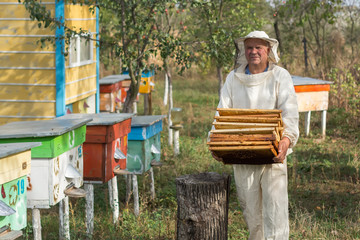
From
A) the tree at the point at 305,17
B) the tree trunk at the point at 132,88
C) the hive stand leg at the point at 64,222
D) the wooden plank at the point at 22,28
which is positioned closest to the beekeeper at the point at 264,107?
the hive stand leg at the point at 64,222

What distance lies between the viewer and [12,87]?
409 inches

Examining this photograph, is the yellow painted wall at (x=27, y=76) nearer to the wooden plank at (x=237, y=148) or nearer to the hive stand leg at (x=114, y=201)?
the hive stand leg at (x=114, y=201)

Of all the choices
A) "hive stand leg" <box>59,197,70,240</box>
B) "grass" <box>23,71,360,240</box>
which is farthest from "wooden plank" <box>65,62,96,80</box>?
"hive stand leg" <box>59,197,70,240</box>

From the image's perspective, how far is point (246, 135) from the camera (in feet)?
15.0

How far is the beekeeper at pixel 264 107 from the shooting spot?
4.99 meters

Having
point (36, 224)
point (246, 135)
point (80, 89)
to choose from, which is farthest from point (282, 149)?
point (80, 89)

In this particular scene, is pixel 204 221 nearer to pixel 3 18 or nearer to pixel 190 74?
pixel 3 18

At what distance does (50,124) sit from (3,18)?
5138 millimetres

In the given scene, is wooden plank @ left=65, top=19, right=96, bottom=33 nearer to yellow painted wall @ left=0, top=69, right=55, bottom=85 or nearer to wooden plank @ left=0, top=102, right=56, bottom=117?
yellow painted wall @ left=0, top=69, right=55, bottom=85

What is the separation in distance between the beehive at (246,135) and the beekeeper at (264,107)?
0.24 meters

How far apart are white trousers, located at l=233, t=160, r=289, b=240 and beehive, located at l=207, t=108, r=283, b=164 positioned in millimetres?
225

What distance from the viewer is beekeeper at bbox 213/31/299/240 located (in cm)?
499

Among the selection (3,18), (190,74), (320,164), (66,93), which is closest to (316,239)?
(320,164)

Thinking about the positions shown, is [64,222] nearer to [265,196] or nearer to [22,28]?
[265,196]
